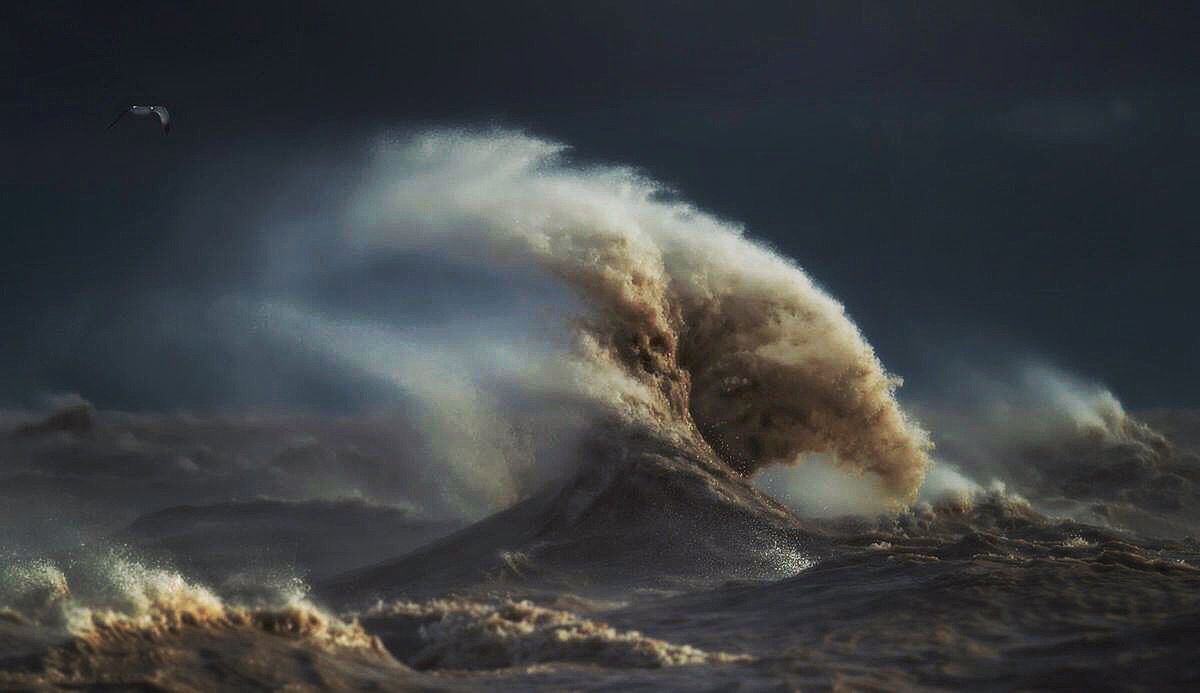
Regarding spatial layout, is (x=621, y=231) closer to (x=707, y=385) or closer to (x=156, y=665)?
(x=707, y=385)

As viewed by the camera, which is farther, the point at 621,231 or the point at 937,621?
the point at 621,231

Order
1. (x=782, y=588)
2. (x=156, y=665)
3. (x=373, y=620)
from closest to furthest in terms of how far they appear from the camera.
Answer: (x=156, y=665) → (x=373, y=620) → (x=782, y=588)

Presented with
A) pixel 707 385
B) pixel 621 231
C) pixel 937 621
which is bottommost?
pixel 937 621

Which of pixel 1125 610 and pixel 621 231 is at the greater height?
pixel 621 231

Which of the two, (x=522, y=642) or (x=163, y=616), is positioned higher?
(x=522, y=642)

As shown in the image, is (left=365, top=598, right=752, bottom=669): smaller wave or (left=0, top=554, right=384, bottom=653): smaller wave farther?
(left=365, top=598, right=752, bottom=669): smaller wave

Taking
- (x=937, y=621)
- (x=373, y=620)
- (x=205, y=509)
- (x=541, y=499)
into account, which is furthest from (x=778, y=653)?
(x=205, y=509)

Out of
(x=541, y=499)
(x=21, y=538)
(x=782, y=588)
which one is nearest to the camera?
(x=782, y=588)

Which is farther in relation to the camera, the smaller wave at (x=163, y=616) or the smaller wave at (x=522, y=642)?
the smaller wave at (x=522, y=642)

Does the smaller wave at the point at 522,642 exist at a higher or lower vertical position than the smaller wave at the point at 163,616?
higher

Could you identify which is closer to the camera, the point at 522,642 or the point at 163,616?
the point at 163,616

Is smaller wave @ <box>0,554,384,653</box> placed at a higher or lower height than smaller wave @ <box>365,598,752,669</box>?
lower
